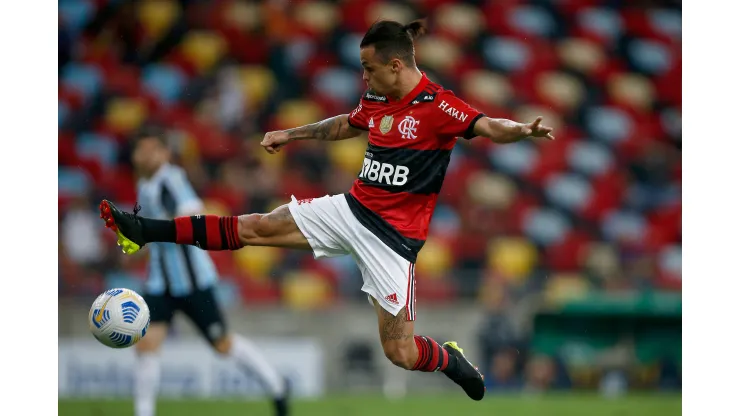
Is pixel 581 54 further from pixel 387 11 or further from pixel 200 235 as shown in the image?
pixel 200 235

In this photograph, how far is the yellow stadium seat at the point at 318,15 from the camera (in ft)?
46.5

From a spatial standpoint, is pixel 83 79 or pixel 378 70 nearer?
pixel 378 70

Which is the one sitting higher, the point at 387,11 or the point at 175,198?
the point at 387,11

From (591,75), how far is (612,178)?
218 centimetres

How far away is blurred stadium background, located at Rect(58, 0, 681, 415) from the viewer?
10.4m

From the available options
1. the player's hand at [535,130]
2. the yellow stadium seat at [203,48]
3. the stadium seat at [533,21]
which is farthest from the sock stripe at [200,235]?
the stadium seat at [533,21]

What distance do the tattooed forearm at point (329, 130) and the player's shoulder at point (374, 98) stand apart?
0.86ft

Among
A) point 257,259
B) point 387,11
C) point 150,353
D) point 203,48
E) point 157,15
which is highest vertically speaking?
point 387,11

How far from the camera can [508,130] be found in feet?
15.6

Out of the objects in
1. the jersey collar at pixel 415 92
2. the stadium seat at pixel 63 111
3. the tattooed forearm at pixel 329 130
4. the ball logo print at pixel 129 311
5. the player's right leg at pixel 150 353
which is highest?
the stadium seat at pixel 63 111

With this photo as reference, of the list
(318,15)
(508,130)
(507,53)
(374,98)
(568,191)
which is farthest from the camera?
(507,53)

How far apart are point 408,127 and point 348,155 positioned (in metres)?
8.29

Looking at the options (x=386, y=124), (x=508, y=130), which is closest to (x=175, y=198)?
(x=386, y=124)

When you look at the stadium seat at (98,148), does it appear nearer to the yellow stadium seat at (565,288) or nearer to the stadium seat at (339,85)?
the stadium seat at (339,85)
